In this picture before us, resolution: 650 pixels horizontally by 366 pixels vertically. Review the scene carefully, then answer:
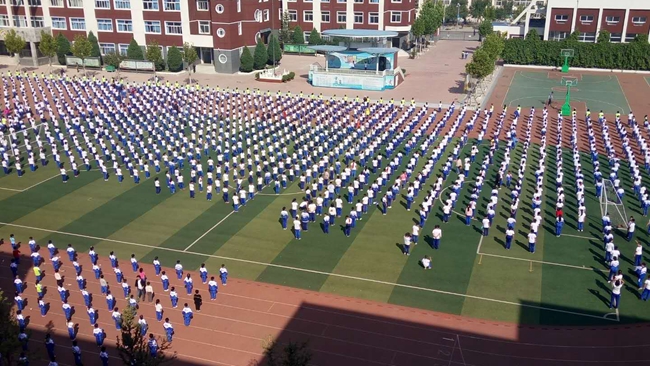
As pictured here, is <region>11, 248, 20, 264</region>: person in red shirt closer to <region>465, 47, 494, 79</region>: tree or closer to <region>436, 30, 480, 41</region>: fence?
<region>465, 47, 494, 79</region>: tree

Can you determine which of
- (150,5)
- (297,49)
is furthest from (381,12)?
(150,5)

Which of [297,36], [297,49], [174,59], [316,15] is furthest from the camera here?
[316,15]

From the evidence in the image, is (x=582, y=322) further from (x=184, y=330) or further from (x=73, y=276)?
(x=73, y=276)

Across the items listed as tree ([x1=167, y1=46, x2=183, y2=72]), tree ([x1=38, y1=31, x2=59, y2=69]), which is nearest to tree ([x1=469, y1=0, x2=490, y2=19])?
tree ([x1=167, y1=46, x2=183, y2=72])

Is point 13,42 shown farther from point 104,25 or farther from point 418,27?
point 418,27

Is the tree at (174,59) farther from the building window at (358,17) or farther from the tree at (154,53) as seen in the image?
the building window at (358,17)

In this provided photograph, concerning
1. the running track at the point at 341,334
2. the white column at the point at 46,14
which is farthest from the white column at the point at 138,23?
the running track at the point at 341,334
